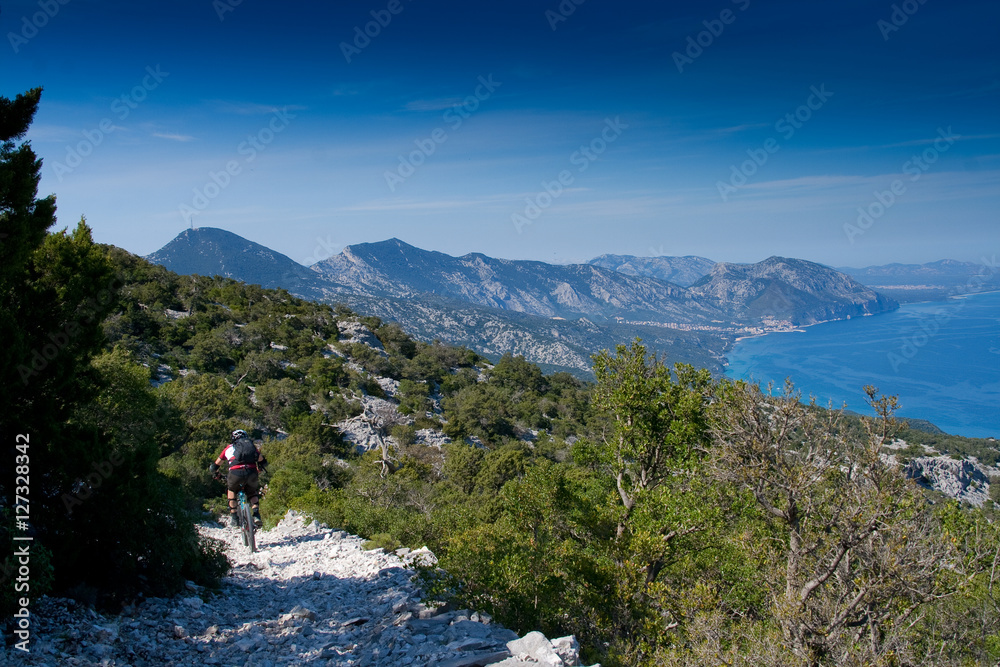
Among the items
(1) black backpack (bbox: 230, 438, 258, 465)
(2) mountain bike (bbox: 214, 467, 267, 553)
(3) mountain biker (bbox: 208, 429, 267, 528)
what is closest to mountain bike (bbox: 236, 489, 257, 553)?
(2) mountain bike (bbox: 214, 467, 267, 553)

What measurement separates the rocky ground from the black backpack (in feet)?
7.11

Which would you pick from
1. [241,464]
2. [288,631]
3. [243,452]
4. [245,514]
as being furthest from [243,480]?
[288,631]

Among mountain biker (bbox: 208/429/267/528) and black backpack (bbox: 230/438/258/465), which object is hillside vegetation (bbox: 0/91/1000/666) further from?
black backpack (bbox: 230/438/258/465)

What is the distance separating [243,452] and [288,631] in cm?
462

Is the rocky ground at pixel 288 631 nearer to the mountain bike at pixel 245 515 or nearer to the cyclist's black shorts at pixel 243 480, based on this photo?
the mountain bike at pixel 245 515

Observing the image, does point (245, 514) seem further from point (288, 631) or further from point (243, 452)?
point (288, 631)

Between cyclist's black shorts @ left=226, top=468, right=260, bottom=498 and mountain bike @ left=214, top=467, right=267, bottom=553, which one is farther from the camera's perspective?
mountain bike @ left=214, top=467, right=267, bottom=553

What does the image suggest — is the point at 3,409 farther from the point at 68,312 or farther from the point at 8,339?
the point at 68,312

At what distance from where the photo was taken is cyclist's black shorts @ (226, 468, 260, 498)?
10.7 meters

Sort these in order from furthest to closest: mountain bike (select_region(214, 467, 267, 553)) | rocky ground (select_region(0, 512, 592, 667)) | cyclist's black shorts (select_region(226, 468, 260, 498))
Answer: mountain bike (select_region(214, 467, 267, 553)) < cyclist's black shorts (select_region(226, 468, 260, 498)) < rocky ground (select_region(0, 512, 592, 667))

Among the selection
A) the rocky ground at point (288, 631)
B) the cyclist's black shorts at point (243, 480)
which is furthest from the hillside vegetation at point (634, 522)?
the cyclist's black shorts at point (243, 480)

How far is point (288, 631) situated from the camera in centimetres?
716

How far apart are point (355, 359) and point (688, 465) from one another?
4364 cm

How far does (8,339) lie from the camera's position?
648cm
